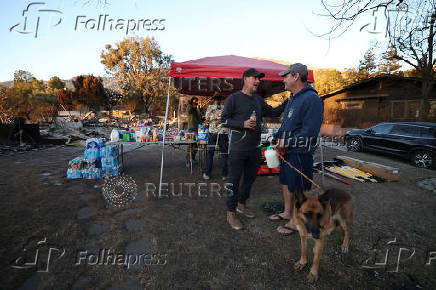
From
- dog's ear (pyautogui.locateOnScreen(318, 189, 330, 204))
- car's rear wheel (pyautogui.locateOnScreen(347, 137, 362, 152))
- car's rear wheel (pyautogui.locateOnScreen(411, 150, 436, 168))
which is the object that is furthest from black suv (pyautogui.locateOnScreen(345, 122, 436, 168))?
dog's ear (pyautogui.locateOnScreen(318, 189, 330, 204))

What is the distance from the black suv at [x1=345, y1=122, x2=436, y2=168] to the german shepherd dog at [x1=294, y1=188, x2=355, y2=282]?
7757 mm

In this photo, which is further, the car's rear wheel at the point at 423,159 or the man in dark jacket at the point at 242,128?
the car's rear wheel at the point at 423,159

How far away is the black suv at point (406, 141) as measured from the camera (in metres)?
6.98

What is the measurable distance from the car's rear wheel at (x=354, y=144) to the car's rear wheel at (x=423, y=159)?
2.55 m

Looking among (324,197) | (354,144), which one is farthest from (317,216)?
(354,144)

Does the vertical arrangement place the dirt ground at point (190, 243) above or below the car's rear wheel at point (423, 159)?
below

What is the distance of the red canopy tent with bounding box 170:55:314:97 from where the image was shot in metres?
3.86

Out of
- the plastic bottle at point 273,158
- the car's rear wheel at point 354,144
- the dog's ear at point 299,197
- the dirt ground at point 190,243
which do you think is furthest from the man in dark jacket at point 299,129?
the car's rear wheel at point 354,144

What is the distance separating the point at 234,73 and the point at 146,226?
340cm

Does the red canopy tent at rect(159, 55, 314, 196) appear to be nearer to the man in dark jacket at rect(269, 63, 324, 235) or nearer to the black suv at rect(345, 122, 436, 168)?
the man in dark jacket at rect(269, 63, 324, 235)

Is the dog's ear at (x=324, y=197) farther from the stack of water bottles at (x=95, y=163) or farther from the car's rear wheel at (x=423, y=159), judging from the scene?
the car's rear wheel at (x=423, y=159)

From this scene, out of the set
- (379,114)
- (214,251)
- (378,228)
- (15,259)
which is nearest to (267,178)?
(378,228)

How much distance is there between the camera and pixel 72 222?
2967mm

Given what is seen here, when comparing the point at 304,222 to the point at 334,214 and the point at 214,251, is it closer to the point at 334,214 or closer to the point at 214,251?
the point at 334,214
